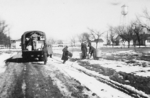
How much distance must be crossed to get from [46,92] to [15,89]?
1.29 metres

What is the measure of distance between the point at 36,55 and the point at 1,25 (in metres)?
45.2

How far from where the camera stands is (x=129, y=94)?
579cm

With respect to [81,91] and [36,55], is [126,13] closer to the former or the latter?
[36,55]

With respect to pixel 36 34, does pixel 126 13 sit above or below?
above

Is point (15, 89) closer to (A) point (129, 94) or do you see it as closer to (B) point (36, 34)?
(A) point (129, 94)

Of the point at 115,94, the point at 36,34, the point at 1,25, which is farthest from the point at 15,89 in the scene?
the point at 1,25

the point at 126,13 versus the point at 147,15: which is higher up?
the point at 126,13

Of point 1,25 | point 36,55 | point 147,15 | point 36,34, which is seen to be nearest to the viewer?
point 36,55

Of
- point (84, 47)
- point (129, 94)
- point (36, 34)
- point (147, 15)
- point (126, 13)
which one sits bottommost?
point (129, 94)

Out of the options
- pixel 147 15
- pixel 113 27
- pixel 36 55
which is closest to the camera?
pixel 36 55

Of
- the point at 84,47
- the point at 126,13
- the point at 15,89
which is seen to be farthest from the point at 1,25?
the point at 15,89

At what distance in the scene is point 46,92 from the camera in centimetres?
602

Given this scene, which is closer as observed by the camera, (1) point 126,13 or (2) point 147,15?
(2) point 147,15

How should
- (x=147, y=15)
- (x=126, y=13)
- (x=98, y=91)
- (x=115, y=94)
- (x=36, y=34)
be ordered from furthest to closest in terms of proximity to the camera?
(x=126, y=13), (x=147, y=15), (x=36, y=34), (x=98, y=91), (x=115, y=94)
